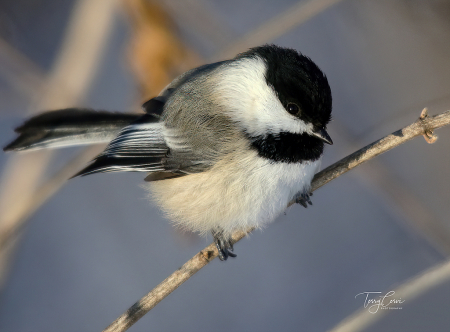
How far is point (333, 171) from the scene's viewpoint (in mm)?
1423

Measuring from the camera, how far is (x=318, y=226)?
2320 millimetres

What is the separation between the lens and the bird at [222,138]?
4.57ft

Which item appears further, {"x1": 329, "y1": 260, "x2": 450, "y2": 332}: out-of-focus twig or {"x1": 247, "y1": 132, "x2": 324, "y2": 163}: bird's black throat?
{"x1": 247, "y1": 132, "x2": 324, "y2": 163}: bird's black throat

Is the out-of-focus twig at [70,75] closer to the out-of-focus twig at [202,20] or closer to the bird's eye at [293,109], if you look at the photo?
the out-of-focus twig at [202,20]

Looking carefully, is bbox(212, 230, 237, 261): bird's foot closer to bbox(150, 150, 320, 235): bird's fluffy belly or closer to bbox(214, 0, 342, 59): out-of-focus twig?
bbox(150, 150, 320, 235): bird's fluffy belly

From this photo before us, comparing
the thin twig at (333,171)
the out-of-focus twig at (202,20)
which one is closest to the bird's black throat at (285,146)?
the thin twig at (333,171)

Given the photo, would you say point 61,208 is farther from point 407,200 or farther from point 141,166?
point 407,200

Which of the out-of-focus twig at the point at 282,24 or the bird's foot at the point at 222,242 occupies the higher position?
the out-of-focus twig at the point at 282,24

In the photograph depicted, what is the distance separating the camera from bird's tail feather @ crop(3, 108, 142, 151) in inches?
65.5

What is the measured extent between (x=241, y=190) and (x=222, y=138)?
0.63ft

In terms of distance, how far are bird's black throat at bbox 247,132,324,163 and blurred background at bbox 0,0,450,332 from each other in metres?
0.51

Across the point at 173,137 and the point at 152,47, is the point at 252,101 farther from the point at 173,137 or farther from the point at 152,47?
the point at 152,47

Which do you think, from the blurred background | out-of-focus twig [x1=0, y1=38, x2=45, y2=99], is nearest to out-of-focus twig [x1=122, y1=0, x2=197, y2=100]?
the blurred background

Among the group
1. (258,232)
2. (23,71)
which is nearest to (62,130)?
(23,71)
